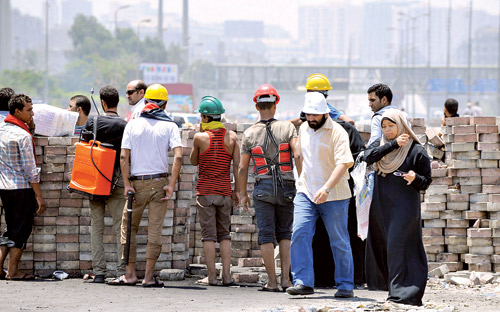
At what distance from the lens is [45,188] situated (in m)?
9.30

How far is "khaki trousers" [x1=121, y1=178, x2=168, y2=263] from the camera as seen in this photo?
28.5 ft

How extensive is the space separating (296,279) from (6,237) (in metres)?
2.97

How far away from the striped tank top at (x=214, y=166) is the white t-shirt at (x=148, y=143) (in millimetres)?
331

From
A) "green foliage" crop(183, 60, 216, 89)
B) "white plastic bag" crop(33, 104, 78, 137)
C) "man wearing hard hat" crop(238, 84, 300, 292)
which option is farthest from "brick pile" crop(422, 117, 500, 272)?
"green foliage" crop(183, 60, 216, 89)

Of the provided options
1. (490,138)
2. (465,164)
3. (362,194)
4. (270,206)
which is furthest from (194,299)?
(490,138)

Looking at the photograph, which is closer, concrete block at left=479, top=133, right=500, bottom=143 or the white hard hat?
the white hard hat

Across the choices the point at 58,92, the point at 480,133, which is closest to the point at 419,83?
the point at 58,92

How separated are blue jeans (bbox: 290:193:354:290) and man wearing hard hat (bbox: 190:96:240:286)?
113cm

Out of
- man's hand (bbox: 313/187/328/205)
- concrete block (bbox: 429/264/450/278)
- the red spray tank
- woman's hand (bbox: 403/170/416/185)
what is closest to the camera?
woman's hand (bbox: 403/170/416/185)

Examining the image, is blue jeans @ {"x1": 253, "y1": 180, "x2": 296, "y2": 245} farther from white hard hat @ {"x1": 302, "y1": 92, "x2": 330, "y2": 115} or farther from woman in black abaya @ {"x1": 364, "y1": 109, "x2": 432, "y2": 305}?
woman in black abaya @ {"x1": 364, "y1": 109, "x2": 432, "y2": 305}

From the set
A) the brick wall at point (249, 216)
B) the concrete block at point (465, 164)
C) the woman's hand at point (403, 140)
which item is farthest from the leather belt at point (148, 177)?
the concrete block at point (465, 164)

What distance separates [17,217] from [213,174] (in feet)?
6.56

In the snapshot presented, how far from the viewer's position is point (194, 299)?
7.97m

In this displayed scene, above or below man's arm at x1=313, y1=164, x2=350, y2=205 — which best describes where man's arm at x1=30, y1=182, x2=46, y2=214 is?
below
